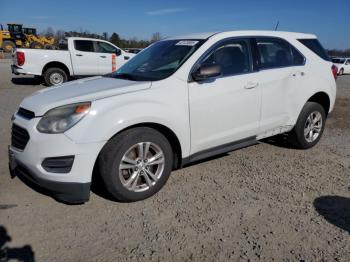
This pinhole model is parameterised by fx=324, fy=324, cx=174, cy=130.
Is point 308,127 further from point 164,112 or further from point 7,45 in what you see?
point 7,45

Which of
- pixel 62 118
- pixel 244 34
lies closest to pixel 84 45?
pixel 244 34

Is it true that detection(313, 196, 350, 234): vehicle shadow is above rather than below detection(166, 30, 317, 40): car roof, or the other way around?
below

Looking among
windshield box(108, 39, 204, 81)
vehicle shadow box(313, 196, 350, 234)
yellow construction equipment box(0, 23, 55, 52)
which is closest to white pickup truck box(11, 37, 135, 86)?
windshield box(108, 39, 204, 81)

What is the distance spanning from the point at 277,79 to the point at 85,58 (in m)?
9.59

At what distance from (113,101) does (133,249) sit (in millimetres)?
1391

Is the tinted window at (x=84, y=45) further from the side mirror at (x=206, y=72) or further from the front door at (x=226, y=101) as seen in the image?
the side mirror at (x=206, y=72)

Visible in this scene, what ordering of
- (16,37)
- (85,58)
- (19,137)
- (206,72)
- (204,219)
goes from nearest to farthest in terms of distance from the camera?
(204,219), (19,137), (206,72), (85,58), (16,37)

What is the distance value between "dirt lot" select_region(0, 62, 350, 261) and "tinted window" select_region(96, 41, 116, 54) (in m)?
9.15

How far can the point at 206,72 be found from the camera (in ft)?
11.8

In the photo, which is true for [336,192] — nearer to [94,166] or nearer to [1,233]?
[94,166]

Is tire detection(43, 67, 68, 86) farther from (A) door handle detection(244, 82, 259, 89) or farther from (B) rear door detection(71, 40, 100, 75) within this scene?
(A) door handle detection(244, 82, 259, 89)

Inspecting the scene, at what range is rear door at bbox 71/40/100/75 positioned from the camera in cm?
1229

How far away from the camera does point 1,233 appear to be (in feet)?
9.55

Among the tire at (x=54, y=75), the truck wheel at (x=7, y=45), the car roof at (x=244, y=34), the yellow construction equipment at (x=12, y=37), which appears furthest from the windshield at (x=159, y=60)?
the truck wheel at (x=7, y=45)
